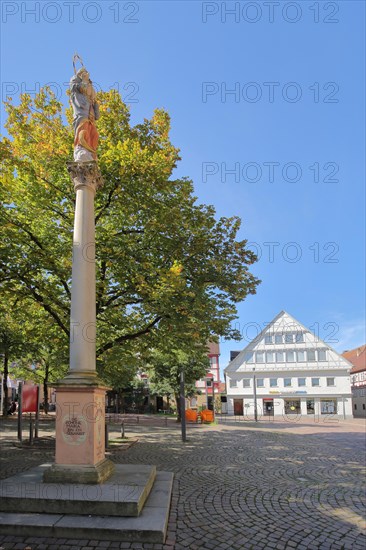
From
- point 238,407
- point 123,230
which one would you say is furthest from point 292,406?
point 123,230

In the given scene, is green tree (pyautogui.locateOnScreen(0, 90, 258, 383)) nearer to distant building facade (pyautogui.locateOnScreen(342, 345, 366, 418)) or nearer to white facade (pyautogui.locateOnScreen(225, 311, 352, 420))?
white facade (pyautogui.locateOnScreen(225, 311, 352, 420))

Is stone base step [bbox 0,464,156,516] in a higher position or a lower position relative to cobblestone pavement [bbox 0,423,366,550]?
higher

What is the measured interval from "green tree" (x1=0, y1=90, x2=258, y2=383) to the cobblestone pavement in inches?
153

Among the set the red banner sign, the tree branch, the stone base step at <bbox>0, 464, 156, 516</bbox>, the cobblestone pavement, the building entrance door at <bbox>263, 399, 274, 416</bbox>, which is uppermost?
the tree branch

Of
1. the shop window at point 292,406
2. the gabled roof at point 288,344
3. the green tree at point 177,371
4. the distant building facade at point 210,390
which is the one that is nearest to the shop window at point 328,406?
the shop window at point 292,406

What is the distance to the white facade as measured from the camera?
5506 cm

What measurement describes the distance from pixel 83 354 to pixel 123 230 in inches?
284

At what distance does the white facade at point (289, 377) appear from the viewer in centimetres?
5506

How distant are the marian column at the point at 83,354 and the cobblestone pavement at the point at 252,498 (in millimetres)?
1655

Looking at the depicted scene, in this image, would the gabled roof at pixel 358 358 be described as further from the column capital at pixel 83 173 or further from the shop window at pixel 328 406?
the column capital at pixel 83 173

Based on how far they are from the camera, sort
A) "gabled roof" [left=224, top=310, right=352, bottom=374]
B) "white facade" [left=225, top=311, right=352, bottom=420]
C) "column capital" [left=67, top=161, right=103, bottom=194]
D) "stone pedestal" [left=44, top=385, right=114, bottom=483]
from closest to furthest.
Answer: "stone pedestal" [left=44, top=385, right=114, bottom=483] → "column capital" [left=67, top=161, right=103, bottom=194] → "white facade" [left=225, top=311, right=352, bottom=420] → "gabled roof" [left=224, top=310, right=352, bottom=374]

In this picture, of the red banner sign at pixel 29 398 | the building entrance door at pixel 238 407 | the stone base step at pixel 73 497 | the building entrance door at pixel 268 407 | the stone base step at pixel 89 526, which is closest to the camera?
the stone base step at pixel 89 526

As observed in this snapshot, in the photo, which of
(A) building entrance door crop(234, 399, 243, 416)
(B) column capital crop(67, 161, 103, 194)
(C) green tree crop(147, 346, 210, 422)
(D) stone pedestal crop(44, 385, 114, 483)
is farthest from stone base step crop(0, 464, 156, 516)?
(A) building entrance door crop(234, 399, 243, 416)

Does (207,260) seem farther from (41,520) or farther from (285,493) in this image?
(41,520)
